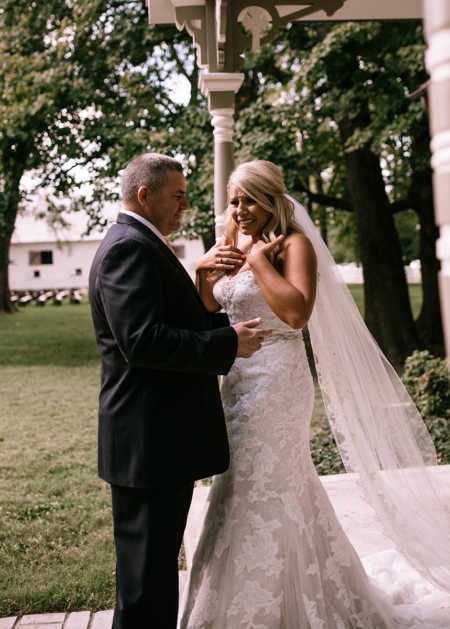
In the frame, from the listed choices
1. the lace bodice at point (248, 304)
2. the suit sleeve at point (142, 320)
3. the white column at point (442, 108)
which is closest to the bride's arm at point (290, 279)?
the lace bodice at point (248, 304)

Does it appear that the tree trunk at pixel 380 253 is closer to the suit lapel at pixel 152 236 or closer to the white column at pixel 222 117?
the white column at pixel 222 117

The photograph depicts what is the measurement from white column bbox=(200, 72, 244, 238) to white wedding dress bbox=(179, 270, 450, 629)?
191 centimetres

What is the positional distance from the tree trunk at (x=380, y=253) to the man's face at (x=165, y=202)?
9191 millimetres

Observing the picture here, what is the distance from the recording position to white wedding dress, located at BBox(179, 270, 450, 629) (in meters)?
2.80

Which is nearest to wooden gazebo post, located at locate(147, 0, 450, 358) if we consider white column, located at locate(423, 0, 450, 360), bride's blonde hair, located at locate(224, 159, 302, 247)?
bride's blonde hair, located at locate(224, 159, 302, 247)

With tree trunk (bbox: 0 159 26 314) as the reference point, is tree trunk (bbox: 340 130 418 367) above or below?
below

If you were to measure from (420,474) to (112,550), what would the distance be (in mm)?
2352

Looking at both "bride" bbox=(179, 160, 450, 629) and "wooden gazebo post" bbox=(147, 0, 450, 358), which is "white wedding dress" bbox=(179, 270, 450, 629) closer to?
"bride" bbox=(179, 160, 450, 629)

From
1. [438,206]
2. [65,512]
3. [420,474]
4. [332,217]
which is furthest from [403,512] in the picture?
[332,217]

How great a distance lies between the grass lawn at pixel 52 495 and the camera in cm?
389

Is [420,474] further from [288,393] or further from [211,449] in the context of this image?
[211,449]

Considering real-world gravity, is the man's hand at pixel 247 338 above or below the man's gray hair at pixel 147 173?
below

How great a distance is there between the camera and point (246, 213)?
2998 mm

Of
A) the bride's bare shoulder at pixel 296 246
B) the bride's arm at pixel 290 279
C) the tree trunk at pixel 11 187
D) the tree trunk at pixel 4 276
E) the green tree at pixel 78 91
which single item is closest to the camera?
the bride's arm at pixel 290 279
